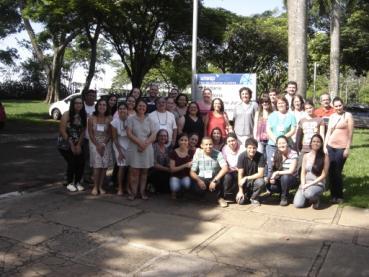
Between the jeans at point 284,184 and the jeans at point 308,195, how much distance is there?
7.9 inches

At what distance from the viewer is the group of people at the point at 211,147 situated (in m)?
6.88

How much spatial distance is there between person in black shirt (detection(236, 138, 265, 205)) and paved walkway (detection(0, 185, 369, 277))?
0.68ft

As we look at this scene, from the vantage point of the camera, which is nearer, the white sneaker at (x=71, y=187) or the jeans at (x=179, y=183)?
the jeans at (x=179, y=183)

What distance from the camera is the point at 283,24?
130ft

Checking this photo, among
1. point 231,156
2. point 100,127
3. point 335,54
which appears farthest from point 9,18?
point 231,156

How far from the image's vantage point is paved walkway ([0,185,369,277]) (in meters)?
4.62

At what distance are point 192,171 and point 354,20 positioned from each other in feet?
77.5

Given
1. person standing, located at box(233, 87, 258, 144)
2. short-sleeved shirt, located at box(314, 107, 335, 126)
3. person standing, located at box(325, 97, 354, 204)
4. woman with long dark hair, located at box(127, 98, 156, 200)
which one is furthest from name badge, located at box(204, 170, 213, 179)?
short-sleeved shirt, located at box(314, 107, 335, 126)

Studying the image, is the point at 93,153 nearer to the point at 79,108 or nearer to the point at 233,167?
the point at 79,108

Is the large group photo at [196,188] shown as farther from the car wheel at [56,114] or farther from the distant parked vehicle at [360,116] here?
the distant parked vehicle at [360,116]

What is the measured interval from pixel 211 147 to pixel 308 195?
1.53 m

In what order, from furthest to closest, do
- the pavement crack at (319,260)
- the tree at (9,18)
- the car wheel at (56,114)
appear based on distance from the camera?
the tree at (9,18) → the car wheel at (56,114) → the pavement crack at (319,260)

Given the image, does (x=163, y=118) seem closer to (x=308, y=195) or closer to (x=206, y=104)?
(x=206, y=104)

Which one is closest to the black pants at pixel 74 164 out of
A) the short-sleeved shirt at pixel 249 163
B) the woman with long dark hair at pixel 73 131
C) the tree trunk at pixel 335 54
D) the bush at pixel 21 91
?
the woman with long dark hair at pixel 73 131
